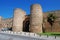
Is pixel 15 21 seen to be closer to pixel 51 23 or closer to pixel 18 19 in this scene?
pixel 18 19

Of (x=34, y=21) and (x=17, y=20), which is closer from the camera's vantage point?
(x=34, y=21)

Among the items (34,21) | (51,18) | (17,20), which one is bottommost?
(34,21)

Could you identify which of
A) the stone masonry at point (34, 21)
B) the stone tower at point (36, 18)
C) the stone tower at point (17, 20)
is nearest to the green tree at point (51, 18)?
the stone masonry at point (34, 21)

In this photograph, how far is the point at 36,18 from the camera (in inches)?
1100

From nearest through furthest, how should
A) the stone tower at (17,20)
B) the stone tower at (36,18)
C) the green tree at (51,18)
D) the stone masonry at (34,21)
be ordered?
the stone tower at (36,18) < the stone masonry at (34,21) < the green tree at (51,18) < the stone tower at (17,20)

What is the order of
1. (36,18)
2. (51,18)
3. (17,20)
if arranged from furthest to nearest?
(17,20) < (51,18) < (36,18)

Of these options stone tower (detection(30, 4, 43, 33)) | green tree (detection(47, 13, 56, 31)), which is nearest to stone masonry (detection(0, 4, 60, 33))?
stone tower (detection(30, 4, 43, 33))

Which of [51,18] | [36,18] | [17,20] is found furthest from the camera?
[17,20]

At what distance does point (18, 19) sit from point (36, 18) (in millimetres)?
6568

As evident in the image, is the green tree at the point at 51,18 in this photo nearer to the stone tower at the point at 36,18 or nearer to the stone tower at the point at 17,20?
the stone tower at the point at 36,18

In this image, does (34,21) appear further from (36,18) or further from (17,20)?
(17,20)

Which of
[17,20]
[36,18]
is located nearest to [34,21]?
[36,18]

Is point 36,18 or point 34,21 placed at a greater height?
point 36,18

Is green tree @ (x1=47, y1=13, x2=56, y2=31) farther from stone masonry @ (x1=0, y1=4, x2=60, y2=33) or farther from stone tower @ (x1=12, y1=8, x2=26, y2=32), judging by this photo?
stone tower @ (x1=12, y1=8, x2=26, y2=32)
